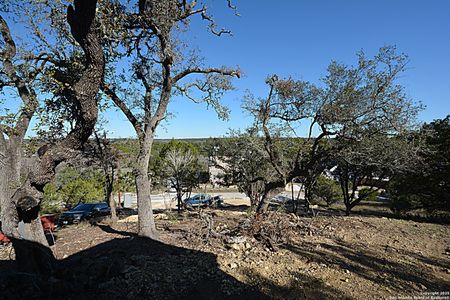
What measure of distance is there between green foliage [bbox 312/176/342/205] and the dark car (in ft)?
54.6

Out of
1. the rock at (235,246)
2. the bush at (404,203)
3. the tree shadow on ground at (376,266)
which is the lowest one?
the bush at (404,203)

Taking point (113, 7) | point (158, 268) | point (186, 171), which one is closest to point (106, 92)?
point (113, 7)

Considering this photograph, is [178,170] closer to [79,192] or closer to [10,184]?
[79,192]

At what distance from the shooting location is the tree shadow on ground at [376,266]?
13.5 feet

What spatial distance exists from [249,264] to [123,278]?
2163mm

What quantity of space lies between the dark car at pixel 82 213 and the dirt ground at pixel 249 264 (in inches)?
239

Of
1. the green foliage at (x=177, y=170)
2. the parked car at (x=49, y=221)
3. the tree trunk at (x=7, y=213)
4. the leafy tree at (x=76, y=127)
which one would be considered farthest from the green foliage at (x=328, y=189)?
the tree trunk at (x=7, y=213)

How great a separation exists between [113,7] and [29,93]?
8.18 feet

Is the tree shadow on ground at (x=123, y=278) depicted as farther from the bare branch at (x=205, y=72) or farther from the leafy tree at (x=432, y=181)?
the leafy tree at (x=432, y=181)

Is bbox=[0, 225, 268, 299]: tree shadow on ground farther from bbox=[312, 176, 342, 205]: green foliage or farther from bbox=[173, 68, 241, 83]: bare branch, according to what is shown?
bbox=[312, 176, 342, 205]: green foliage


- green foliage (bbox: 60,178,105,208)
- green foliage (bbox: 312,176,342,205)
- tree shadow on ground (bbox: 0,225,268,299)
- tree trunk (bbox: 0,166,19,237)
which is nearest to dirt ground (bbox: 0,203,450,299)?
tree shadow on ground (bbox: 0,225,268,299)

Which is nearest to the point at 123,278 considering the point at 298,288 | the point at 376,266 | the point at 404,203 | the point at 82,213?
the point at 298,288

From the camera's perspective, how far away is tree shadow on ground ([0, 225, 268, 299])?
11.4 ft

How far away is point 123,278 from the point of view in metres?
4.12
